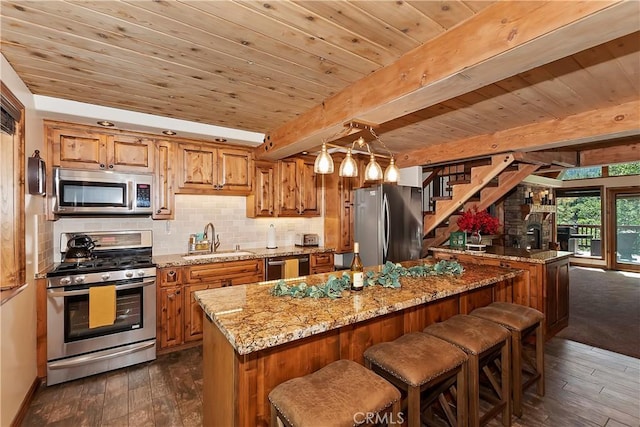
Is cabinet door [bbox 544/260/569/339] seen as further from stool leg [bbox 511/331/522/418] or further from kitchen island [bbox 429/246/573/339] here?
stool leg [bbox 511/331/522/418]

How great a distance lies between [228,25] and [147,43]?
55 centimetres

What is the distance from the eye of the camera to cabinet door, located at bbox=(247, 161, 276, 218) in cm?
383

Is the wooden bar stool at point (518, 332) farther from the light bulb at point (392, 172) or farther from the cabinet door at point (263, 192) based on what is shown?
the cabinet door at point (263, 192)

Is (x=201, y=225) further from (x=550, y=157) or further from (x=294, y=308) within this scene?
(x=550, y=157)

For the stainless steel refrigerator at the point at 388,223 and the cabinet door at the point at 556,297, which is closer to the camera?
the cabinet door at the point at 556,297

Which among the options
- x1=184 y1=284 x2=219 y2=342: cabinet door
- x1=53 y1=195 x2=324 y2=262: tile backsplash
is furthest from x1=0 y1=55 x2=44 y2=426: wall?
x1=184 y1=284 x2=219 y2=342: cabinet door

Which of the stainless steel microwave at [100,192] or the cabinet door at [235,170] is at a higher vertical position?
the cabinet door at [235,170]

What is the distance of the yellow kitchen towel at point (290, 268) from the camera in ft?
12.2

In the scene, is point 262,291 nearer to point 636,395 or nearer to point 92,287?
point 92,287

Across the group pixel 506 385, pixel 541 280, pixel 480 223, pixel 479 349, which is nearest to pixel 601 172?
pixel 480 223

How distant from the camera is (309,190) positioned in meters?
4.26

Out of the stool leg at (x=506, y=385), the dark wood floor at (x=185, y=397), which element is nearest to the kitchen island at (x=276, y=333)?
the stool leg at (x=506, y=385)

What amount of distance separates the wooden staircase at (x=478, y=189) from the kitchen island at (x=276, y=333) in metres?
2.25

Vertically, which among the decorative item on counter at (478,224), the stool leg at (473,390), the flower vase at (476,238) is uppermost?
the decorative item on counter at (478,224)
